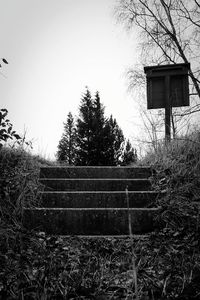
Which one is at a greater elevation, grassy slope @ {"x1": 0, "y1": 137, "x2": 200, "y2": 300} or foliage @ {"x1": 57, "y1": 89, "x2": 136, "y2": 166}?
foliage @ {"x1": 57, "y1": 89, "x2": 136, "y2": 166}

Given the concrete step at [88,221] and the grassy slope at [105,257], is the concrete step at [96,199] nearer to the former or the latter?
the grassy slope at [105,257]

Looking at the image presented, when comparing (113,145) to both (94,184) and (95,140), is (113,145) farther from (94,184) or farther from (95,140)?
(94,184)

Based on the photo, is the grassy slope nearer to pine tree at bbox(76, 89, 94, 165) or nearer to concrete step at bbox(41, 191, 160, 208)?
concrete step at bbox(41, 191, 160, 208)

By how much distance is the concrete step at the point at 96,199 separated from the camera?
3.62 metres

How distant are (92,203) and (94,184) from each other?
59 cm

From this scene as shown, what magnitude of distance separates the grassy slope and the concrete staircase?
0.72 ft

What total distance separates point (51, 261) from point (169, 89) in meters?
4.50

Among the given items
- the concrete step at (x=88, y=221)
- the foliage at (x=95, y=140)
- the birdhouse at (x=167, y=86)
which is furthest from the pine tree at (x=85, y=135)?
the concrete step at (x=88, y=221)

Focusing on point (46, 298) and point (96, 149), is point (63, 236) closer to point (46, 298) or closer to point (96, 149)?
point (46, 298)

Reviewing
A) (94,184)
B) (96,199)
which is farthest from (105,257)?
(94,184)

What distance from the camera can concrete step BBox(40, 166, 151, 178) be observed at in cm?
453

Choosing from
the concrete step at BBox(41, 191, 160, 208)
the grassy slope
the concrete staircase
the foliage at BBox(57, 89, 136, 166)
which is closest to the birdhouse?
the concrete staircase

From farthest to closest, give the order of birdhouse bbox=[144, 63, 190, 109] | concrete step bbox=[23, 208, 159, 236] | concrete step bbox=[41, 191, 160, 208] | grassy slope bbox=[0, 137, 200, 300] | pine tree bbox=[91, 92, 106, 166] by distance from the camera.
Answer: pine tree bbox=[91, 92, 106, 166]
birdhouse bbox=[144, 63, 190, 109]
concrete step bbox=[41, 191, 160, 208]
concrete step bbox=[23, 208, 159, 236]
grassy slope bbox=[0, 137, 200, 300]

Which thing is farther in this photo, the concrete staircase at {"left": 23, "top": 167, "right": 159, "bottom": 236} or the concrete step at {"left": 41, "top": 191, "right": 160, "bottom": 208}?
the concrete step at {"left": 41, "top": 191, "right": 160, "bottom": 208}
